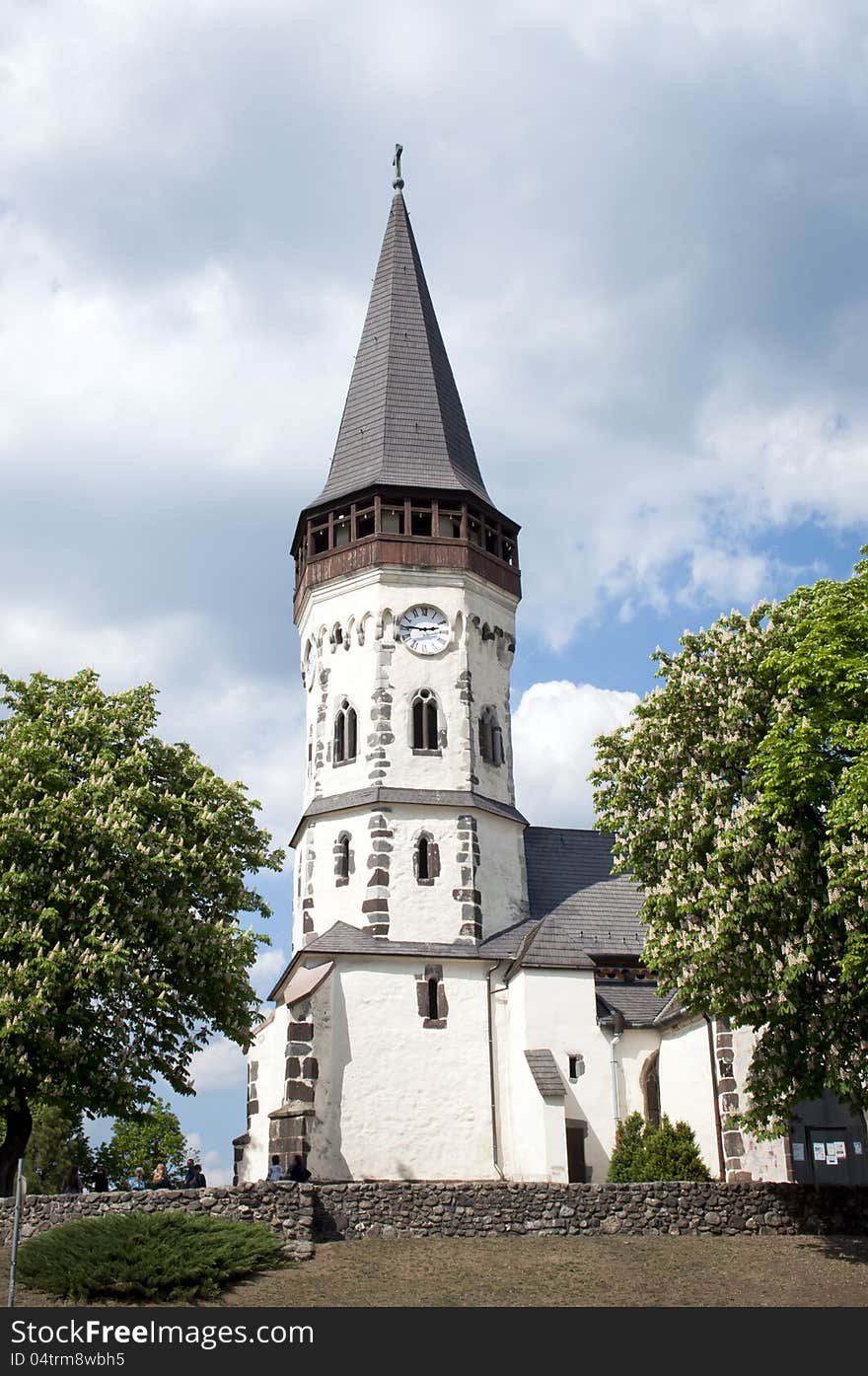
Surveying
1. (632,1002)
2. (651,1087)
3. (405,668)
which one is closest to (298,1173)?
(651,1087)

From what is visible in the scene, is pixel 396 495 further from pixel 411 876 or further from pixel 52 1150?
pixel 52 1150

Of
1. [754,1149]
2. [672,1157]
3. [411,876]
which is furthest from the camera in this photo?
[411,876]

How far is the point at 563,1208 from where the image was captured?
25938 millimetres

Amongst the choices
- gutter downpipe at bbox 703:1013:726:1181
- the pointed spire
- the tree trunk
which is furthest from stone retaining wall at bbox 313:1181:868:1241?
the pointed spire

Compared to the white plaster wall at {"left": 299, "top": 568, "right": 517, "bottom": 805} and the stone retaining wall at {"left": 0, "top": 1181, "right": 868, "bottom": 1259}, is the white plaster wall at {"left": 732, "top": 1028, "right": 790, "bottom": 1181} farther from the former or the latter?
the white plaster wall at {"left": 299, "top": 568, "right": 517, "bottom": 805}

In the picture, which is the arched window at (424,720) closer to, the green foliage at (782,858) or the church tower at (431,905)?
the church tower at (431,905)

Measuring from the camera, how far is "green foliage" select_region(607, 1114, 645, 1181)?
3078 cm

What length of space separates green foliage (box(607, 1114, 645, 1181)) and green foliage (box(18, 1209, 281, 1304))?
40.4ft

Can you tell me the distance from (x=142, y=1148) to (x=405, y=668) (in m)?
40.0

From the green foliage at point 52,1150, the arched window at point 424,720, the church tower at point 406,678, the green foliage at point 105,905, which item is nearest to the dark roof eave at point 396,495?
the church tower at point 406,678

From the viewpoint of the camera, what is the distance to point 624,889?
40000mm
